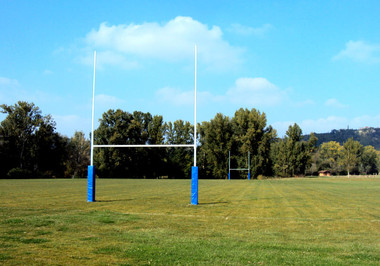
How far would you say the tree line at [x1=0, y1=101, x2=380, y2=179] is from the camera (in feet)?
169

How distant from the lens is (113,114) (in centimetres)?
5791

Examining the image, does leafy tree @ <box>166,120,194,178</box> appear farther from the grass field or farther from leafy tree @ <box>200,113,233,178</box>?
the grass field

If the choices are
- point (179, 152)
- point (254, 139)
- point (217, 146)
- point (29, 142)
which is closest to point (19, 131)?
point (29, 142)

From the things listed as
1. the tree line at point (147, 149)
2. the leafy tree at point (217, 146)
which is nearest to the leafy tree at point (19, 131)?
the tree line at point (147, 149)

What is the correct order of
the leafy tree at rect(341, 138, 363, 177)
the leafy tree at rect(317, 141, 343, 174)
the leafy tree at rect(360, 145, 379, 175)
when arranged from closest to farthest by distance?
the leafy tree at rect(341, 138, 363, 177) < the leafy tree at rect(317, 141, 343, 174) < the leafy tree at rect(360, 145, 379, 175)

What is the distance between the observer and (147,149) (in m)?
61.7

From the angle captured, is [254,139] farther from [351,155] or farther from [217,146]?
[351,155]

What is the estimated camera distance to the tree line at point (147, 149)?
51594mm

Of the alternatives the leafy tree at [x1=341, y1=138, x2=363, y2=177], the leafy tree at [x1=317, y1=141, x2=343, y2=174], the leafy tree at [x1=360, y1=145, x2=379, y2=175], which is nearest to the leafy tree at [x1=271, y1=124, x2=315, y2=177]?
the leafy tree at [x1=341, y1=138, x2=363, y2=177]

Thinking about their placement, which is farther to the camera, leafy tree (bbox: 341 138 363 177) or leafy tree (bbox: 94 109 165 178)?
leafy tree (bbox: 341 138 363 177)

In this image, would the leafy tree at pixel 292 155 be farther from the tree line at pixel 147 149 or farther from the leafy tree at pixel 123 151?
the leafy tree at pixel 123 151

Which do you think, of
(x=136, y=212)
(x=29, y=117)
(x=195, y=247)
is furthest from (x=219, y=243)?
(x=29, y=117)

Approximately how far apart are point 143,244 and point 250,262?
201 centimetres

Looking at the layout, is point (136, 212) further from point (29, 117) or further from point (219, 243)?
point (29, 117)
